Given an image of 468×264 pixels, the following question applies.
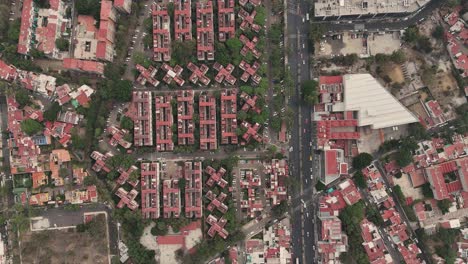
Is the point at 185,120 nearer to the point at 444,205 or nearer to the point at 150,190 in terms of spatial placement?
the point at 150,190

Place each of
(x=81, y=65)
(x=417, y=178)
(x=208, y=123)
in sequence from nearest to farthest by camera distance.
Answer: (x=81, y=65) < (x=208, y=123) < (x=417, y=178)

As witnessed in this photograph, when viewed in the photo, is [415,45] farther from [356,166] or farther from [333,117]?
[356,166]

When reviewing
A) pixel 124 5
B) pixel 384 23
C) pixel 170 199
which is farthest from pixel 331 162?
pixel 124 5

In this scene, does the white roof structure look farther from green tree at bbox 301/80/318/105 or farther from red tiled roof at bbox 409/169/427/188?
red tiled roof at bbox 409/169/427/188

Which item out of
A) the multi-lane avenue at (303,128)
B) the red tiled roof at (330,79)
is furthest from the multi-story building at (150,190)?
the red tiled roof at (330,79)

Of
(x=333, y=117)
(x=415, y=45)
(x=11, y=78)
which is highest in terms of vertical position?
(x=415, y=45)

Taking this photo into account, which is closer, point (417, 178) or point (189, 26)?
point (189, 26)

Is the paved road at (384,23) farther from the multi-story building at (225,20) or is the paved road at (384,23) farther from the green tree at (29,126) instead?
the green tree at (29,126)

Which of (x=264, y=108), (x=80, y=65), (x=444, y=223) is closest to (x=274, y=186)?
(x=264, y=108)
